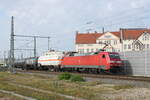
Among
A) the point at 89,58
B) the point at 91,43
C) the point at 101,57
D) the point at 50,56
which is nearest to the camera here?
the point at 101,57

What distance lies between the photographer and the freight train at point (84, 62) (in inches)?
1192

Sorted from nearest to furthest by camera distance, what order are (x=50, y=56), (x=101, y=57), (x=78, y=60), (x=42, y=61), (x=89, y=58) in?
(x=101, y=57), (x=89, y=58), (x=78, y=60), (x=50, y=56), (x=42, y=61)

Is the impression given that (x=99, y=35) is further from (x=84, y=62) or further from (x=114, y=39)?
(x=84, y=62)

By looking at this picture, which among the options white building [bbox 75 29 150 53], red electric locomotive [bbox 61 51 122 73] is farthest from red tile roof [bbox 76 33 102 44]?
red electric locomotive [bbox 61 51 122 73]

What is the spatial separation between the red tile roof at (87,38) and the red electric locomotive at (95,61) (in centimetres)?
5780

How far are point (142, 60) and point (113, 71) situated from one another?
336 cm

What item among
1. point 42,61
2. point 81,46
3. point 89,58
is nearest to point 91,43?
point 81,46

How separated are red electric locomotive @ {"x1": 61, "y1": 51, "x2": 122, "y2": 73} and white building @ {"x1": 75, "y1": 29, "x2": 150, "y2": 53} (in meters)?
48.1

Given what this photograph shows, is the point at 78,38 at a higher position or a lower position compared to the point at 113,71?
higher

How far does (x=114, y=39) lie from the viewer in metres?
94.2

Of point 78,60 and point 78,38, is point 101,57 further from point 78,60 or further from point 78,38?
point 78,38

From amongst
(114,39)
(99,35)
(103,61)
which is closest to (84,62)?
(103,61)

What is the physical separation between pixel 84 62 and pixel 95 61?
3002 millimetres

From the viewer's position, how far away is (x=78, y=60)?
36.9m
